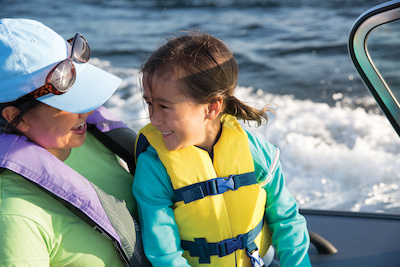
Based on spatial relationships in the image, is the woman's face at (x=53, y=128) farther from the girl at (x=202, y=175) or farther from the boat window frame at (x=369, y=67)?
the boat window frame at (x=369, y=67)

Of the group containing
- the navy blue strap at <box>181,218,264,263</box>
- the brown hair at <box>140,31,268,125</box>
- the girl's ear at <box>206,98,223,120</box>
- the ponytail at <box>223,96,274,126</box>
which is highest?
the brown hair at <box>140,31,268,125</box>

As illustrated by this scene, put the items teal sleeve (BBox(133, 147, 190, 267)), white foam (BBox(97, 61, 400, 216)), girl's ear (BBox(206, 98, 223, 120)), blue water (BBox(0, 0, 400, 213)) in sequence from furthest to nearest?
blue water (BBox(0, 0, 400, 213))
white foam (BBox(97, 61, 400, 216))
girl's ear (BBox(206, 98, 223, 120))
teal sleeve (BBox(133, 147, 190, 267))

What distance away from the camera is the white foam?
3658 mm

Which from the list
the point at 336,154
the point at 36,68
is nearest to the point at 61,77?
the point at 36,68

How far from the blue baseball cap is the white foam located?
5.79 ft

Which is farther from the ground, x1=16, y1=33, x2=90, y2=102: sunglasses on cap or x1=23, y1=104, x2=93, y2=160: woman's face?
x1=16, y1=33, x2=90, y2=102: sunglasses on cap

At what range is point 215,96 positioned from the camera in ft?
5.24

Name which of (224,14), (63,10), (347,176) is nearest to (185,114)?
(347,176)

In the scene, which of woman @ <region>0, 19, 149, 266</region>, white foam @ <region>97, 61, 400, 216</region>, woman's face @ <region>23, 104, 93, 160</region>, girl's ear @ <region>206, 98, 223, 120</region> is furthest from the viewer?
white foam @ <region>97, 61, 400, 216</region>

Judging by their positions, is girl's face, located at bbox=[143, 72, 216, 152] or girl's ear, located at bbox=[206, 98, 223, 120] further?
girl's ear, located at bbox=[206, 98, 223, 120]

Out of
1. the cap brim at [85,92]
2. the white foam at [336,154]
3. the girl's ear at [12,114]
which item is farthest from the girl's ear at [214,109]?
the white foam at [336,154]

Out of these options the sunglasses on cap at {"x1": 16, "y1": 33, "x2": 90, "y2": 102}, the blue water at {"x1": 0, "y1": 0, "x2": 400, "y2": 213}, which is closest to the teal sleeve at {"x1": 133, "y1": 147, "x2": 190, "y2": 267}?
the sunglasses on cap at {"x1": 16, "y1": 33, "x2": 90, "y2": 102}

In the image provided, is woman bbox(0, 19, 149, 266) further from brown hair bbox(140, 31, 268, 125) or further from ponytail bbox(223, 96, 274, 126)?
ponytail bbox(223, 96, 274, 126)

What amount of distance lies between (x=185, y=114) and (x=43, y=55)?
0.47 metres
